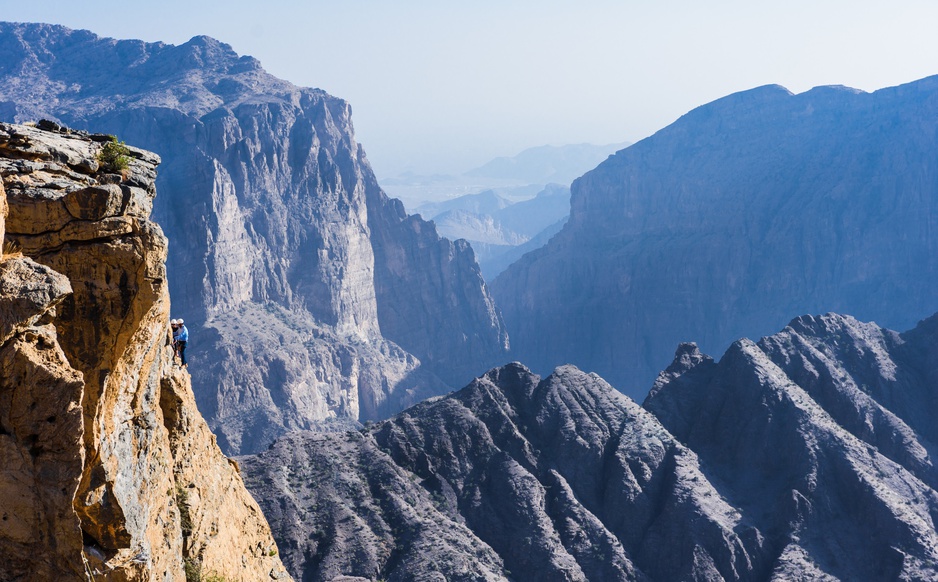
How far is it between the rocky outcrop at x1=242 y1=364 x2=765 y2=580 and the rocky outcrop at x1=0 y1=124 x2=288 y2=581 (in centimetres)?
5366

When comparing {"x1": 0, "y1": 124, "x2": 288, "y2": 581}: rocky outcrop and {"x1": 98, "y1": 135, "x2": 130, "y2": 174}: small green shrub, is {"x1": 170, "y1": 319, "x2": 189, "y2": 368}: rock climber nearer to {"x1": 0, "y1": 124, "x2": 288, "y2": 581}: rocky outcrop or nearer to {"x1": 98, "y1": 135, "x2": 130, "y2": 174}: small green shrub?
{"x1": 0, "y1": 124, "x2": 288, "y2": 581}: rocky outcrop

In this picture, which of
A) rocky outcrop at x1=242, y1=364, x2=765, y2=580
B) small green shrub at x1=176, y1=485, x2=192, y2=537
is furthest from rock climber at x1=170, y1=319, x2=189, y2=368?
rocky outcrop at x1=242, y1=364, x2=765, y2=580

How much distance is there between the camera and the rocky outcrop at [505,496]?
2990 inches

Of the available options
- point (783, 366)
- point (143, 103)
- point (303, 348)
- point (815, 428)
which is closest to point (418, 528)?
point (815, 428)

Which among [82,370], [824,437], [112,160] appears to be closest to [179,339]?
[112,160]

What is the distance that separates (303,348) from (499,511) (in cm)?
9382

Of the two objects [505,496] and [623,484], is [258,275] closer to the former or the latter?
[505,496]

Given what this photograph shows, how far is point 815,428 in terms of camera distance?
95.6m

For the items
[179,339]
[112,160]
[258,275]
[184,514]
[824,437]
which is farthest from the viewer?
[258,275]

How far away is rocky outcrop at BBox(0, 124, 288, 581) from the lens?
56.5 ft

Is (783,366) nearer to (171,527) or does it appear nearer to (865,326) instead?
(865,326)

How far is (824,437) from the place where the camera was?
94500 mm

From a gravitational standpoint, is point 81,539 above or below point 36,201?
below

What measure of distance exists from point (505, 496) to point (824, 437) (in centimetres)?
3381
